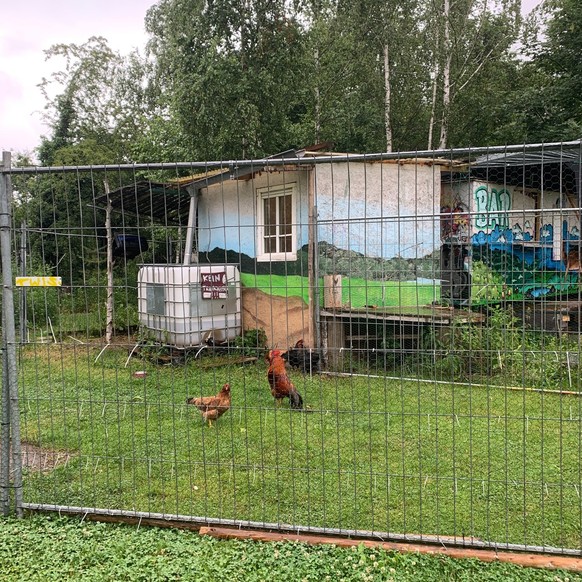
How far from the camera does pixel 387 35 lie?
49.5 ft

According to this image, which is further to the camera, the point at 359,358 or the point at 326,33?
the point at 326,33

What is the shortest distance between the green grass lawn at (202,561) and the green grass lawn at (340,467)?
0.23 m

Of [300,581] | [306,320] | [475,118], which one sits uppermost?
[475,118]

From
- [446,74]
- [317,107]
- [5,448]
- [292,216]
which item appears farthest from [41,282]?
[446,74]

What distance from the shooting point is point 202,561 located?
2.69 m

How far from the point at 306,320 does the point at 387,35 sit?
11.2 m

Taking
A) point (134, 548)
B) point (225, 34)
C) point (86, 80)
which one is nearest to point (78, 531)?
point (134, 548)

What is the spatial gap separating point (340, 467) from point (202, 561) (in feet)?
4.73

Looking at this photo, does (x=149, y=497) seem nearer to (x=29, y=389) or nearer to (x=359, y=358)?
(x=29, y=389)

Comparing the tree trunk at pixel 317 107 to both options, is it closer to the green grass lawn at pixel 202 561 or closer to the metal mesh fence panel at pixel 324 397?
the metal mesh fence panel at pixel 324 397

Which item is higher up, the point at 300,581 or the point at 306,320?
the point at 306,320

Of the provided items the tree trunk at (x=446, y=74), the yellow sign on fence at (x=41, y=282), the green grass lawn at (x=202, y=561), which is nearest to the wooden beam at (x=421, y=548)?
the green grass lawn at (x=202, y=561)

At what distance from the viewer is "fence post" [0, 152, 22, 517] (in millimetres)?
3104

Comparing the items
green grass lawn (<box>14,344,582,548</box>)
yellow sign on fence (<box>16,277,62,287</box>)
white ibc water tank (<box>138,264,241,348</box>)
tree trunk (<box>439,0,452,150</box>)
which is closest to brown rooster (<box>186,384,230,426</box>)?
green grass lawn (<box>14,344,582,548</box>)
